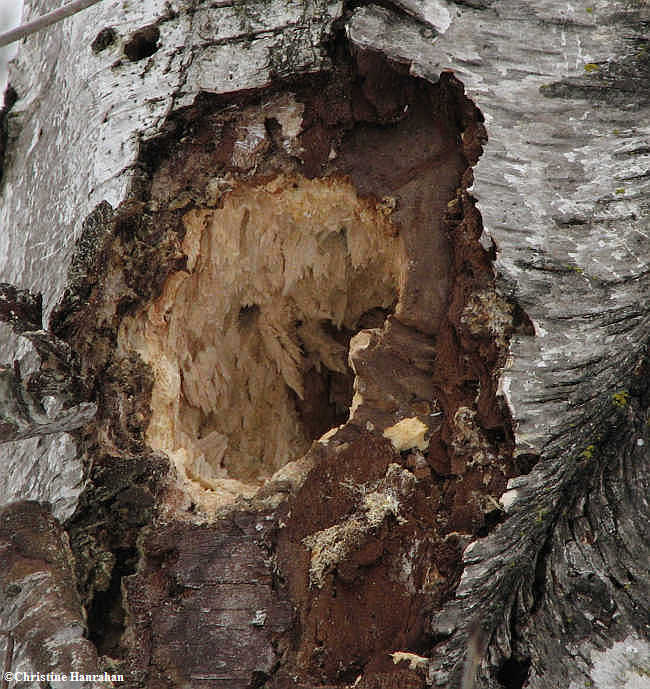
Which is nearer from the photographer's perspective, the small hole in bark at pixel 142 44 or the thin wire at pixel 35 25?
the thin wire at pixel 35 25

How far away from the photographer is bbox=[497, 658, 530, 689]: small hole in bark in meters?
1.29

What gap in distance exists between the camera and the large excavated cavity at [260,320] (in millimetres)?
1681

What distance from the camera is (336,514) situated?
143 cm

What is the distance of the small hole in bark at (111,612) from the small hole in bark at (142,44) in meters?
1.09

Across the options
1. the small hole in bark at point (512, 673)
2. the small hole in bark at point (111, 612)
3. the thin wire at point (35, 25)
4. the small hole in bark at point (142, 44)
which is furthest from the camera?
the small hole in bark at point (142, 44)

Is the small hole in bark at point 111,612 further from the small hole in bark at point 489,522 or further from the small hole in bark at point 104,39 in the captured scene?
the small hole in bark at point 104,39

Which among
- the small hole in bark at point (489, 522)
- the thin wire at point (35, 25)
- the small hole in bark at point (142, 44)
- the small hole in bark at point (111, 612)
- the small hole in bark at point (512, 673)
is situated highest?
the thin wire at point (35, 25)

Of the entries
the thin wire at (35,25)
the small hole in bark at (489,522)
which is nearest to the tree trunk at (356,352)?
the small hole in bark at (489,522)

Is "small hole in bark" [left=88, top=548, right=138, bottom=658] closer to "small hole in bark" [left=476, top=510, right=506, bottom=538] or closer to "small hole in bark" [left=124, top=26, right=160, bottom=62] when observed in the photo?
"small hole in bark" [left=476, top=510, right=506, bottom=538]

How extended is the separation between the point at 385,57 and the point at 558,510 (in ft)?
3.13

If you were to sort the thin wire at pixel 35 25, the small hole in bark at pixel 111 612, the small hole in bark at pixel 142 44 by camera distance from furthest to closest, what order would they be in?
the small hole in bark at pixel 142 44 → the small hole in bark at pixel 111 612 → the thin wire at pixel 35 25

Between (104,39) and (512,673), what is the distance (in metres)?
1.59

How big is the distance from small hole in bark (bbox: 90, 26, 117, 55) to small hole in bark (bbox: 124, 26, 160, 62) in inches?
1.8

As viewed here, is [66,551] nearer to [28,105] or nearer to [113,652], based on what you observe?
[113,652]
